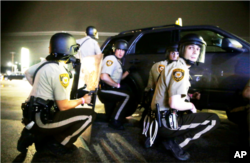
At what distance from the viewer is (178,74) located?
1.65m

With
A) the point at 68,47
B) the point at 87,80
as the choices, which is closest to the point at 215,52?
the point at 87,80

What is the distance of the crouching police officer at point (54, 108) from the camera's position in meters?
1.66

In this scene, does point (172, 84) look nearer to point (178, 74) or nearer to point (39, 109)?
point (178, 74)

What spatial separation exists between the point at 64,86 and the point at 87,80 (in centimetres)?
59

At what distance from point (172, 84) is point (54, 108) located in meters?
1.28

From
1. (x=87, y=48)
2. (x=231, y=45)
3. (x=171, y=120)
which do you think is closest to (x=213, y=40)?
(x=231, y=45)

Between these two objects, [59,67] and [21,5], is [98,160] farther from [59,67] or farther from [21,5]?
[21,5]

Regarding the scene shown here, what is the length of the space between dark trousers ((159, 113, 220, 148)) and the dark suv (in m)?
1.26

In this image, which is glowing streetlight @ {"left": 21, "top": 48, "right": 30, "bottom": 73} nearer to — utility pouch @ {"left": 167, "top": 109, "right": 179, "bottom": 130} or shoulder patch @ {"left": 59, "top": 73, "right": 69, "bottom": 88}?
shoulder patch @ {"left": 59, "top": 73, "right": 69, "bottom": 88}

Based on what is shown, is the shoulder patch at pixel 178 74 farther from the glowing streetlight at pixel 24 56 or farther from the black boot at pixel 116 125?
the glowing streetlight at pixel 24 56

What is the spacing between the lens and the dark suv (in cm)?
274

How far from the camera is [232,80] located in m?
2.79

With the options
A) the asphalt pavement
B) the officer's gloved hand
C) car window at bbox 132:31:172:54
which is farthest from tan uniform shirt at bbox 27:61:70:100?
car window at bbox 132:31:172:54

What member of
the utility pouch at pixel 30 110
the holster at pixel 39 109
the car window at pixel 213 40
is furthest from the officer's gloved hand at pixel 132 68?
the utility pouch at pixel 30 110
